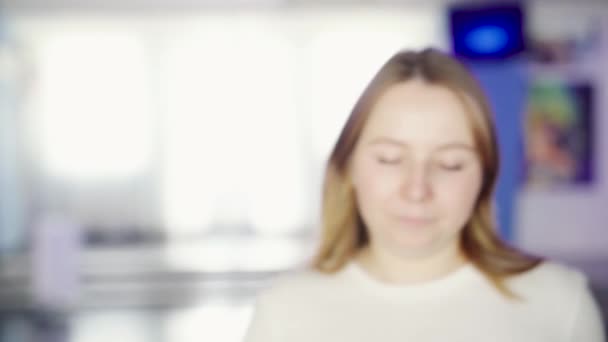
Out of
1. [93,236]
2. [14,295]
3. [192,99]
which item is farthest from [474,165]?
[14,295]

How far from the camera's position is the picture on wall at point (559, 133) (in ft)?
2.74

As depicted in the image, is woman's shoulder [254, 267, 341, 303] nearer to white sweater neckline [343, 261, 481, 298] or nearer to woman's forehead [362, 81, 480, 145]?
white sweater neckline [343, 261, 481, 298]

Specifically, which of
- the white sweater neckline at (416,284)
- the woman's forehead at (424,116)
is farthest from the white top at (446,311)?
the woman's forehead at (424,116)

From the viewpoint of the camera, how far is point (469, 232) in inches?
27.0

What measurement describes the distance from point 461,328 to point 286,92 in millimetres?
365

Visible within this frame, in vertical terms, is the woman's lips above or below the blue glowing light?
below

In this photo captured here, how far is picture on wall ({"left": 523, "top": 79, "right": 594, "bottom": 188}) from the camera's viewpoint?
0.84 m

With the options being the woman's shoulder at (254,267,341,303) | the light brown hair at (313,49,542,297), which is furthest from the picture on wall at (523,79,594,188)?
the woman's shoulder at (254,267,341,303)

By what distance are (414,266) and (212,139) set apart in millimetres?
378

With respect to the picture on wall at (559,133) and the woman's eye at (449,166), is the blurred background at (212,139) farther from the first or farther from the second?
the woman's eye at (449,166)

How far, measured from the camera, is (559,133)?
87 centimetres

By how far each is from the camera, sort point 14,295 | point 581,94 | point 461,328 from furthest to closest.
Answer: point 14,295
point 581,94
point 461,328

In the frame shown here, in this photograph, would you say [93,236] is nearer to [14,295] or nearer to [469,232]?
[14,295]

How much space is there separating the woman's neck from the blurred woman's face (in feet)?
0.06
